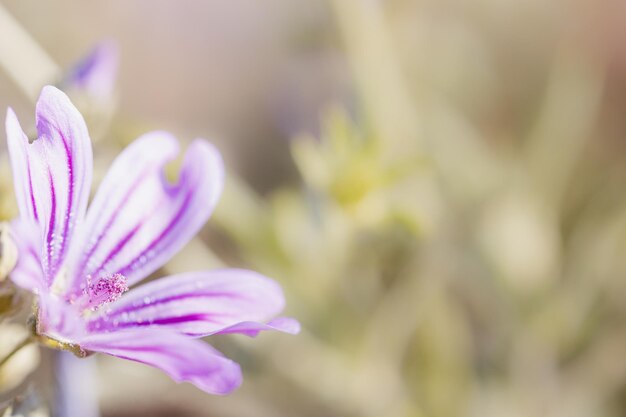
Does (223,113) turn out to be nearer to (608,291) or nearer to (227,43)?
(227,43)

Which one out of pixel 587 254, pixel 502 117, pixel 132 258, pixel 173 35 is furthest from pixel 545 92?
pixel 132 258

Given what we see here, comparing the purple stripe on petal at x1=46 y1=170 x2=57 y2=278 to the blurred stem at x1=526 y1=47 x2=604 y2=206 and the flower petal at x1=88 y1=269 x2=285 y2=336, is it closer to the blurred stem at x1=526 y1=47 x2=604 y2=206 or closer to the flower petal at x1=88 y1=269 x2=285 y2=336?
the flower petal at x1=88 y1=269 x2=285 y2=336

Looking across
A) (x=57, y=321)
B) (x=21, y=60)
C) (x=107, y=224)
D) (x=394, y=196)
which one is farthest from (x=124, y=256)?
(x=394, y=196)

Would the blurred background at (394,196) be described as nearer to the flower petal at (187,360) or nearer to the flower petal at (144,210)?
the flower petal at (144,210)


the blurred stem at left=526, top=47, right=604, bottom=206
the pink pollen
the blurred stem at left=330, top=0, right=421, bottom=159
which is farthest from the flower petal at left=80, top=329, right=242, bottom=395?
the blurred stem at left=526, top=47, right=604, bottom=206

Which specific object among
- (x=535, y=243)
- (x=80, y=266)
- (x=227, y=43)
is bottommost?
(x=80, y=266)

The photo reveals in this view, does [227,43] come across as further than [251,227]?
Yes

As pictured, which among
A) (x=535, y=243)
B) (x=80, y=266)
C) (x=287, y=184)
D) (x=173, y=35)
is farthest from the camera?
(x=173, y=35)
